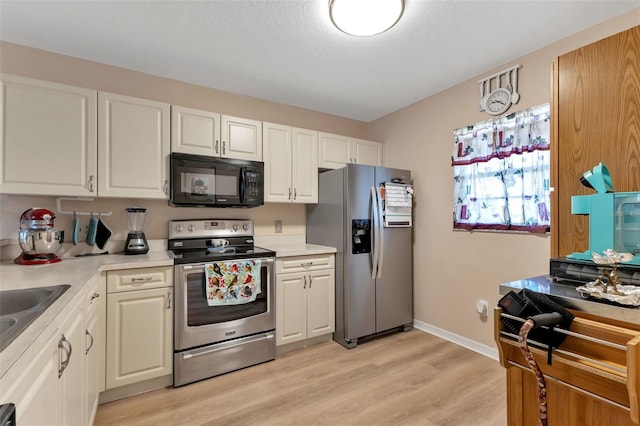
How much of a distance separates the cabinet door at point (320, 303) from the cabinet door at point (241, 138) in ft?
4.11

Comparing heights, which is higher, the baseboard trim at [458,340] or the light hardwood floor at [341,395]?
the baseboard trim at [458,340]

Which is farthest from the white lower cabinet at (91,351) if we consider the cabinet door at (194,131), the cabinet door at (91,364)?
the cabinet door at (194,131)

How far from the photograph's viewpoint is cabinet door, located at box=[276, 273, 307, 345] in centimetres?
259

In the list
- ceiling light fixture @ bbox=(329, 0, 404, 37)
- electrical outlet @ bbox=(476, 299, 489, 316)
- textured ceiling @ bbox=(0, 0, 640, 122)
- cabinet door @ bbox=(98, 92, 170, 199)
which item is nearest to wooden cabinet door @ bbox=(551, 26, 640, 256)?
textured ceiling @ bbox=(0, 0, 640, 122)

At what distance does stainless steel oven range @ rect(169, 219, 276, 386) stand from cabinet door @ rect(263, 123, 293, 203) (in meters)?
0.66

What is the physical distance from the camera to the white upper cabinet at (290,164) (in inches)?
113

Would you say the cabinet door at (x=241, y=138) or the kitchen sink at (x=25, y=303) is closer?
Result: the kitchen sink at (x=25, y=303)

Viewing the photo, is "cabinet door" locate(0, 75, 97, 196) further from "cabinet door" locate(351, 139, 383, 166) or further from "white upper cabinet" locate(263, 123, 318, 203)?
"cabinet door" locate(351, 139, 383, 166)

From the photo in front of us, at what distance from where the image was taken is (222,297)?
2262mm

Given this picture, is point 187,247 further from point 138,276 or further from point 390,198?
point 390,198

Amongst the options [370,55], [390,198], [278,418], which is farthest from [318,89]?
[278,418]

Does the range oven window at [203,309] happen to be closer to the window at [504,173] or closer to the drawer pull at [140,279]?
the drawer pull at [140,279]

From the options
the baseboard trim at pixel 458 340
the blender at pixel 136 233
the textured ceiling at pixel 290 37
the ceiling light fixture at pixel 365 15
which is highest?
the textured ceiling at pixel 290 37

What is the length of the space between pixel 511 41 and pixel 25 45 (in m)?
3.53
